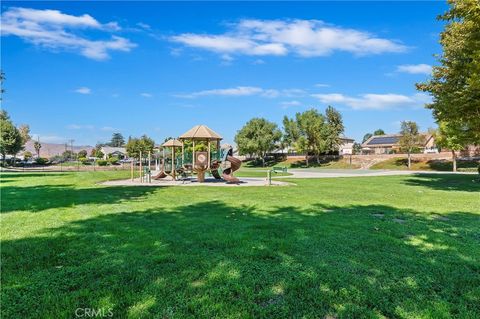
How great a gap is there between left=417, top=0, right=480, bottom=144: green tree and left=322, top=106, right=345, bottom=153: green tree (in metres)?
42.7

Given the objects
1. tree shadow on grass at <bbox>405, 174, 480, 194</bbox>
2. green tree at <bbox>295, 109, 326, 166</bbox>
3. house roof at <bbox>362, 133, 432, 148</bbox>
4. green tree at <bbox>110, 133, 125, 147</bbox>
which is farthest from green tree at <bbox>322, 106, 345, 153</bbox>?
green tree at <bbox>110, 133, 125, 147</bbox>

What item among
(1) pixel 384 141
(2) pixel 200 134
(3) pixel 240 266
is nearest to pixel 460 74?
(2) pixel 200 134

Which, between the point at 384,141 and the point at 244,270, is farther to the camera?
the point at 384,141

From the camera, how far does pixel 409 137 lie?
5100 centimetres

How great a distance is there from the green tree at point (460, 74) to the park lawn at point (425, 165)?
30.0 m

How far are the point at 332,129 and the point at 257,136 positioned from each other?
15383mm

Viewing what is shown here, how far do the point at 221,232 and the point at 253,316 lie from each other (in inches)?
131

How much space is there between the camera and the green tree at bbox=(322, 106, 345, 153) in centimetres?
6306

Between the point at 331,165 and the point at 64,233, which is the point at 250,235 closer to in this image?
the point at 64,233

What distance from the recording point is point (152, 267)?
4.43 m

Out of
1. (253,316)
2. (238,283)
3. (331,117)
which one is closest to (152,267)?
(238,283)

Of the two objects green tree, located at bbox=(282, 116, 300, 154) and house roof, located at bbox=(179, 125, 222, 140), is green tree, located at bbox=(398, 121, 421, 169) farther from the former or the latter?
house roof, located at bbox=(179, 125, 222, 140)

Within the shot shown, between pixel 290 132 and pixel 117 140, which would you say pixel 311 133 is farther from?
pixel 117 140

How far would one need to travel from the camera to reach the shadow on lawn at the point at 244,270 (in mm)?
3365
